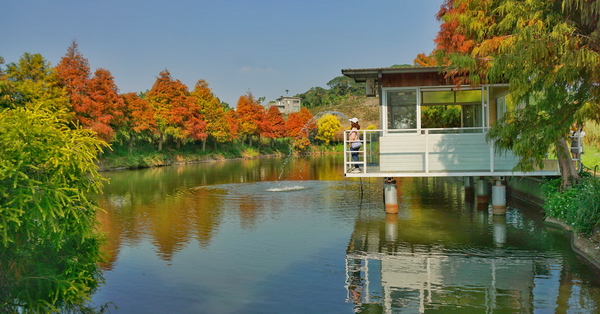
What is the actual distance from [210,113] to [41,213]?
45.8 meters

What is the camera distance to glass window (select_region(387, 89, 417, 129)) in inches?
545

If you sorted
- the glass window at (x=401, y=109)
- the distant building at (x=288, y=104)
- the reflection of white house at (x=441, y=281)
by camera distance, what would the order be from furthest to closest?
1. the distant building at (x=288, y=104)
2. the glass window at (x=401, y=109)
3. the reflection of white house at (x=441, y=281)

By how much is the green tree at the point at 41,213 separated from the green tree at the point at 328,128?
198 ft

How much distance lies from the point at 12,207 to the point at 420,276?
18.4ft

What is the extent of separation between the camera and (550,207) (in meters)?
11.1

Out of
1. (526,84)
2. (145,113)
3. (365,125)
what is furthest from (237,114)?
(526,84)

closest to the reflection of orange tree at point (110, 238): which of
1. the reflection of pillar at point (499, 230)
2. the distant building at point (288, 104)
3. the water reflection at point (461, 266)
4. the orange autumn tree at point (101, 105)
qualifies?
the water reflection at point (461, 266)

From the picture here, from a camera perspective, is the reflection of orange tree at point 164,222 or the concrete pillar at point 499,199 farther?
the concrete pillar at point 499,199

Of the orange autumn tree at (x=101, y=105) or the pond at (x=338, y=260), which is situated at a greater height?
the orange autumn tree at (x=101, y=105)

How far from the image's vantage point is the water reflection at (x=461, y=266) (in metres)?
6.70

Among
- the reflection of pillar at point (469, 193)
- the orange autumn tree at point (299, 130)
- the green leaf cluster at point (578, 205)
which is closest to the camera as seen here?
the green leaf cluster at point (578, 205)

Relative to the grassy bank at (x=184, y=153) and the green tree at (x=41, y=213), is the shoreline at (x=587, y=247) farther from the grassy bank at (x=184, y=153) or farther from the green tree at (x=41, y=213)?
the grassy bank at (x=184, y=153)

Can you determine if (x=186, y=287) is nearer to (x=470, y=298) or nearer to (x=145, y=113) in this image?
(x=470, y=298)

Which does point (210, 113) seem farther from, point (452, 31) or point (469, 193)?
point (452, 31)
